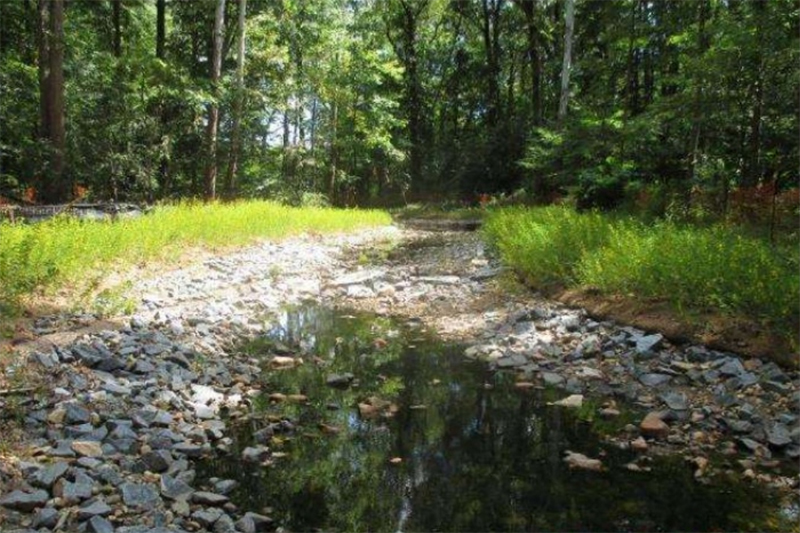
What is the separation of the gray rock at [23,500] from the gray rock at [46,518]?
0.09m

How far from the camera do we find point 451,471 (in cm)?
407

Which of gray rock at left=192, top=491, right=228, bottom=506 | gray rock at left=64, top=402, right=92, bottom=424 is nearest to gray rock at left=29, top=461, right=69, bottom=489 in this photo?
gray rock at left=64, top=402, right=92, bottom=424

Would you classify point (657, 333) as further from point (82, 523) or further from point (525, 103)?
point (525, 103)

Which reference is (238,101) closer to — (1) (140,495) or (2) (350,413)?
(2) (350,413)

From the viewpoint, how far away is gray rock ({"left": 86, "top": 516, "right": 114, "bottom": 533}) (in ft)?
9.68

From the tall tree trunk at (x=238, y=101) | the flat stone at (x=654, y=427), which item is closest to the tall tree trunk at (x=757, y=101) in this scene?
the flat stone at (x=654, y=427)

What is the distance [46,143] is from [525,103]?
1242 inches

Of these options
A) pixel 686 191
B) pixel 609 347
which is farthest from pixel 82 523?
pixel 686 191

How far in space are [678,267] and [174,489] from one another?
5754 millimetres

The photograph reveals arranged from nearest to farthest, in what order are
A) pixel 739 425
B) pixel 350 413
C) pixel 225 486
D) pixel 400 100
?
1. pixel 225 486
2. pixel 739 425
3. pixel 350 413
4. pixel 400 100

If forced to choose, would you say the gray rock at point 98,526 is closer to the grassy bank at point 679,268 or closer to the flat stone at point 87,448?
the flat stone at point 87,448

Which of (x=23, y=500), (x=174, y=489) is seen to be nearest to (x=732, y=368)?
(x=174, y=489)

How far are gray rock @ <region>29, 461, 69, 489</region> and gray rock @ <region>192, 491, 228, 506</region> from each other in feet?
2.58

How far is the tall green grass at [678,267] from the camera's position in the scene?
18.7 ft
